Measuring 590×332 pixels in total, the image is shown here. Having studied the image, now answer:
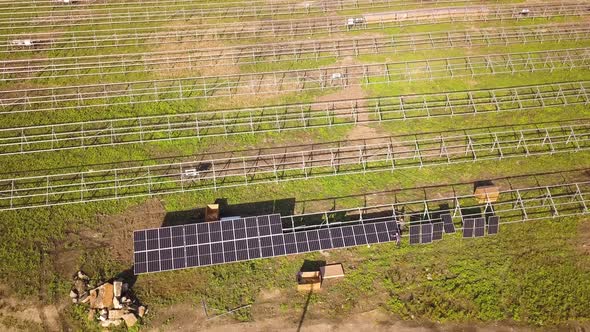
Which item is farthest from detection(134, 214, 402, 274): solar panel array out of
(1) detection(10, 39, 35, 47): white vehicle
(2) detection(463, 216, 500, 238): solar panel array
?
(1) detection(10, 39, 35, 47): white vehicle

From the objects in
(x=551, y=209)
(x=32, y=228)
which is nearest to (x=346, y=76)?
(x=551, y=209)

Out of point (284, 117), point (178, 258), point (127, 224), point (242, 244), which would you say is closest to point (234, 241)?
point (242, 244)

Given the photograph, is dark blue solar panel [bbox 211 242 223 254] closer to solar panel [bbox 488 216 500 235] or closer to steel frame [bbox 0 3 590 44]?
solar panel [bbox 488 216 500 235]

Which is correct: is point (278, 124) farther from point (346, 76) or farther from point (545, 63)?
point (545, 63)

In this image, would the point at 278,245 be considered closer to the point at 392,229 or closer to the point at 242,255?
the point at 242,255

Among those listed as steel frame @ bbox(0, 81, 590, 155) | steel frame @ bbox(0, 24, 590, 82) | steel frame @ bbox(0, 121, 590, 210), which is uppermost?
steel frame @ bbox(0, 24, 590, 82)

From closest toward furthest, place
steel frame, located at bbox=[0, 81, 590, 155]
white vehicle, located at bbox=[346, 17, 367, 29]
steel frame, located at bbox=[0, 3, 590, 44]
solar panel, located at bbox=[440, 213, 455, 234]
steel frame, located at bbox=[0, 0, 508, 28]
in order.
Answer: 1. solar panel, located at bbox=[440, 213, 455, 234]
2. steel frame, located at bbox=[0, 81, 590, 155]
3. steel frame, located at bbox=[0, 3, 590, 44]
4. white vehicle, located at bbox=[346, 17, 367, 29]
5. steel frame, located at bbox=[0, 0, 508, 28]
